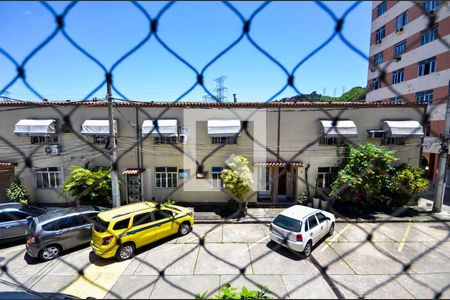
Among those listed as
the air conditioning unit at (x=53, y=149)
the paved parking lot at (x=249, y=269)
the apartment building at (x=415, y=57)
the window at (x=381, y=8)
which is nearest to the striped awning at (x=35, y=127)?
the air conditioning unit at (x=53, y=149)

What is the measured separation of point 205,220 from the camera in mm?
7023

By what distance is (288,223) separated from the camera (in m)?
5.09

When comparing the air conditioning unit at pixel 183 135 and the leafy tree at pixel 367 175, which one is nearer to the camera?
the leafy tree at pixel 367 175

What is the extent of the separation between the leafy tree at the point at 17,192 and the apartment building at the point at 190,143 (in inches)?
8.3

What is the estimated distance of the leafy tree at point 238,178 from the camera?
6.90 meters

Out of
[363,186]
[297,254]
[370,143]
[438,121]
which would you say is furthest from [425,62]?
[297,254]

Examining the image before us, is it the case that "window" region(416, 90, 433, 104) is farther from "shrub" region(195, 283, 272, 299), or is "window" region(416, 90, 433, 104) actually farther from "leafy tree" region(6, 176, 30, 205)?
"leafy tree" region(6, 176, 30, 205)

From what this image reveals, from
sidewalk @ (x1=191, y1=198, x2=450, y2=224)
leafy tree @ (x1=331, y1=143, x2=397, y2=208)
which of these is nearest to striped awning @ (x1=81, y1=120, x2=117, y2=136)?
sidewalk @ (x1=191, y1=198, x2=450, y2=224)

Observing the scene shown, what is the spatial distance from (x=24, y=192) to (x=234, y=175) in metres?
7.23

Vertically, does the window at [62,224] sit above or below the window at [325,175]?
below

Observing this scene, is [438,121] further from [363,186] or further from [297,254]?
[297,254]

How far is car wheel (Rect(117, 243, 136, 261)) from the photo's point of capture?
4756mm

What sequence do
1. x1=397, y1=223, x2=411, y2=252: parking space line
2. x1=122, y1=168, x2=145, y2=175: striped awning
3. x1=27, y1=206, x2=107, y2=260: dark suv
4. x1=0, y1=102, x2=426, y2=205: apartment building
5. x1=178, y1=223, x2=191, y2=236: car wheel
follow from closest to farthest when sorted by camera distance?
x1=27, y1=206, x2=107, y2=260: dark suv < x1=397, y1=223, x2=411, y2=252: parking space line < x1=178, y1=223, x2=191, y2=236: car wheel < x1=0, y1=102, x2=426, y2=205: apartment building < x1=122, y1=168, x2=145, y2=175: striped awning

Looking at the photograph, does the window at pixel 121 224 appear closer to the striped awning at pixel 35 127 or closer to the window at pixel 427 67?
the striped awning at pixel 35 127
